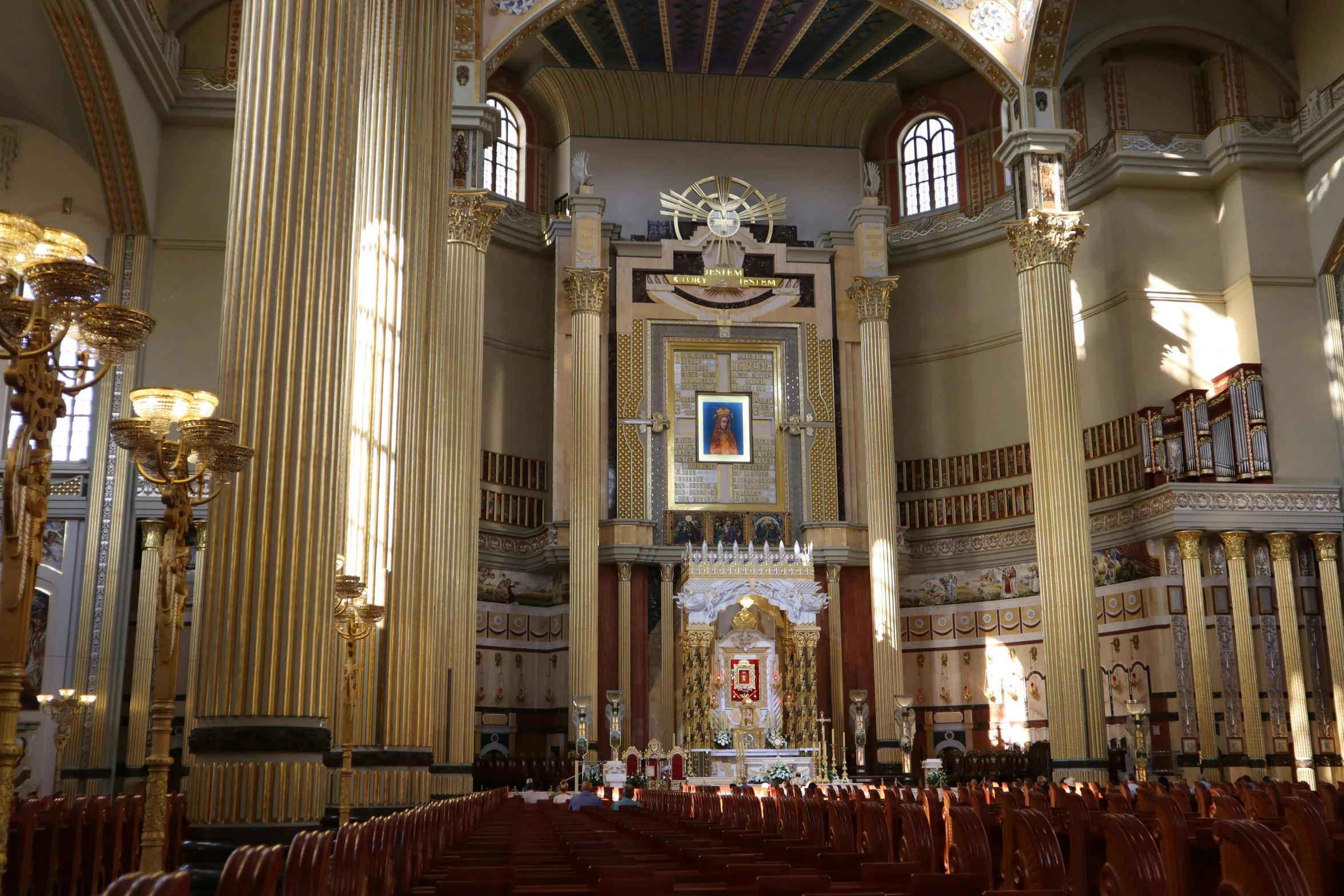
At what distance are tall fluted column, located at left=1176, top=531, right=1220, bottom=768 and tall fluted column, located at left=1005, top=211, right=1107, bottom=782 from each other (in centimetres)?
195

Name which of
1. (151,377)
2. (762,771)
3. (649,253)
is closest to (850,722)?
(762,771)

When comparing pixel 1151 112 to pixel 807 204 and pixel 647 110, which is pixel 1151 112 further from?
pixel 647 110

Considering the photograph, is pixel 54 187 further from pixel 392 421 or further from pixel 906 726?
pixel 906 726

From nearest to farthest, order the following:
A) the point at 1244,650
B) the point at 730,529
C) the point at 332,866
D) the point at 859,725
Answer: the point at 332,866 < the point at 1244,650 < the point at 859,725 < the point at 730,529

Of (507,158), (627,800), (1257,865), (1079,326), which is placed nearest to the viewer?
(1257,865)

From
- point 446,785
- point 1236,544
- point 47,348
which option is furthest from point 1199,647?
point 47,348

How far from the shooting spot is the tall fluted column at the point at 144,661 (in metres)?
19.6

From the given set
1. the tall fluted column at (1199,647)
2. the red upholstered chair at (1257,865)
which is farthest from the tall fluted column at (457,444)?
the red upholstered chair at (1257,865)

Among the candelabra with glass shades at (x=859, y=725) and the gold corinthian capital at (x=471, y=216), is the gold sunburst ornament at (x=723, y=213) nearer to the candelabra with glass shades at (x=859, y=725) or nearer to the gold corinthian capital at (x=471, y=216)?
the gold corinthian capital at (x=471, y=216)

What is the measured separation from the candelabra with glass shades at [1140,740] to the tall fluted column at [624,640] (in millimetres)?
9463

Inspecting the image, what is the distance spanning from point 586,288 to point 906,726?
36.4 ft

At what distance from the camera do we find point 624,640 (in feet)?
84.6

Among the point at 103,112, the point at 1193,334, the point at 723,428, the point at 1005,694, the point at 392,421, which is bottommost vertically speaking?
the point at 1005,694

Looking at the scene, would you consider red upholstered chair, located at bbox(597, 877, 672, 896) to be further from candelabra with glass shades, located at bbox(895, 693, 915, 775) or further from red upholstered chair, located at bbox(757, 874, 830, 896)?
candelabra with glass shades, located at bbox(895, 693, 915, 775)
